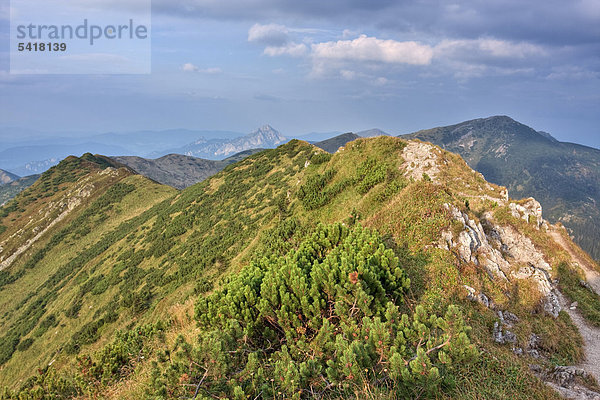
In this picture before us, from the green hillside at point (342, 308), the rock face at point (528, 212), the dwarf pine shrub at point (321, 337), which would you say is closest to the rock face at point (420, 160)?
the green hillside at point (342, 308)

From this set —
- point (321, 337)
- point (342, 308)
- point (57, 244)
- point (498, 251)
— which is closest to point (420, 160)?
point (498, 251)

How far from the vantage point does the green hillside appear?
18.7ft

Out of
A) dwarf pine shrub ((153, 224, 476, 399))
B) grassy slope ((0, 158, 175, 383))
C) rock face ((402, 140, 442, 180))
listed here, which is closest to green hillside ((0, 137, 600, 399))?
dwarf pine shrub ((153, 224, 476, 399))

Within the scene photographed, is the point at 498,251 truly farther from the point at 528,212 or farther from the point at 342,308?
the point at 342,308

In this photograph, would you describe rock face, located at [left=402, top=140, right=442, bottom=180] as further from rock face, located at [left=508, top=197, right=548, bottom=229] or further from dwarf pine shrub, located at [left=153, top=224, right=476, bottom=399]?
dwarf pine shrub, located at [left=153, top=224, right=476, bottom=399]

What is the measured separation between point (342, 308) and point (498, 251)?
46.9ft

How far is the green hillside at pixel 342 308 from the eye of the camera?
18.7 feet

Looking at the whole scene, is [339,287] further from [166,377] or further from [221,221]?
[221,221]

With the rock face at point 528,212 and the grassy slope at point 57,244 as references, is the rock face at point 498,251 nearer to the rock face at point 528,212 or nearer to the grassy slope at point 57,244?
the rock face at point 528,212

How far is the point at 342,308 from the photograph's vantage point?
7.37 metres

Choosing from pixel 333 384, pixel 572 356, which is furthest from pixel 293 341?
pixel 572 356

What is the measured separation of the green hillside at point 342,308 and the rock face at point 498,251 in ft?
0.40

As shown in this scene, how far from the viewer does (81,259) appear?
65.1m

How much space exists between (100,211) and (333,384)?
313 ft
